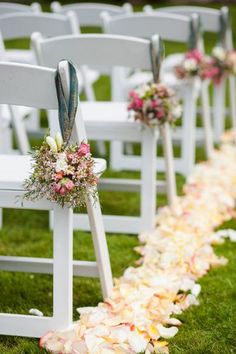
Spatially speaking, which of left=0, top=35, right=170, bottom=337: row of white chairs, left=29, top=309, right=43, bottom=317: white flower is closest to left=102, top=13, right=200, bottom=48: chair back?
left=0, top=35, right=170, bottom=337: row of white chairs

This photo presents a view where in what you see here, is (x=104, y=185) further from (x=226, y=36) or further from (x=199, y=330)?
(x=226, y=36)

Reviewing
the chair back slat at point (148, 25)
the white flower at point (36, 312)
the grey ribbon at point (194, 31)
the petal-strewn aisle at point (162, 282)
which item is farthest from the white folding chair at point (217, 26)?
the white flower at point (36, 312)

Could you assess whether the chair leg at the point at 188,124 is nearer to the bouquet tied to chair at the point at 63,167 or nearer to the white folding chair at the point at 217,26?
the white folding chair at the point at 217,26

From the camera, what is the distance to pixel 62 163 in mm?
3207

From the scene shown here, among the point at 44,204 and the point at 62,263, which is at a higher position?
the point at 44,204

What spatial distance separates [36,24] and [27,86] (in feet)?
8.19

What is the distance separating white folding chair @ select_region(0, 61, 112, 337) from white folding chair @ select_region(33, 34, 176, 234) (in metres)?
1.00

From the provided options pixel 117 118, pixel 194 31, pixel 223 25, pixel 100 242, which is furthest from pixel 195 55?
pixel 100 242

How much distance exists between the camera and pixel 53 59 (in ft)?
15.0

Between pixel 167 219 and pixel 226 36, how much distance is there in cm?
235

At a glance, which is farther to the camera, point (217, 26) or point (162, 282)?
point (217, 26)

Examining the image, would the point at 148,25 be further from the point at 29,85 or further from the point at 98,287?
the point at 29,85

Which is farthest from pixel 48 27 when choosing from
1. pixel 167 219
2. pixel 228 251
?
pixel 228 251

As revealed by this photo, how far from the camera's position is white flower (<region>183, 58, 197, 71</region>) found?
5875 mm
